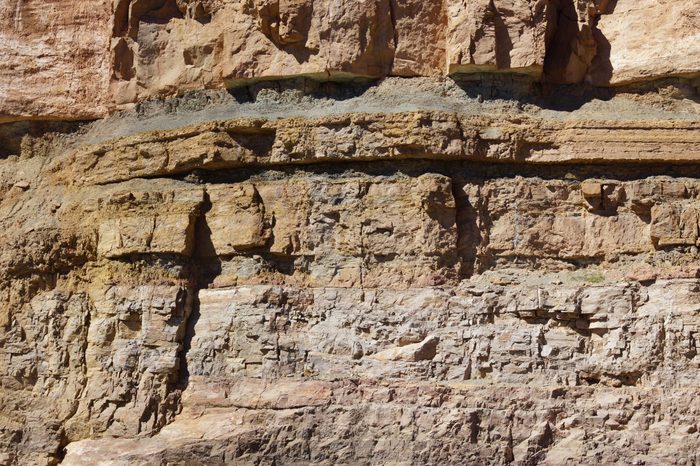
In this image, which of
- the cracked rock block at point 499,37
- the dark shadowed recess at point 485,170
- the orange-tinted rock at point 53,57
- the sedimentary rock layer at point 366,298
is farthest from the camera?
the orange-tinted rock at point 53,57

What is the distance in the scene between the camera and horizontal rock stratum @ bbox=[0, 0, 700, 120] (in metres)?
15.1

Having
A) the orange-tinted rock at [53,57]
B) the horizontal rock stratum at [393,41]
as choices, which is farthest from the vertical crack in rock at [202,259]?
the orange-tinted rock at [53,57]

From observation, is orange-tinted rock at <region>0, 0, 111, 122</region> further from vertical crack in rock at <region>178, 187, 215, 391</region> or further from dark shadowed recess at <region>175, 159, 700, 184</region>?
dark shadowed recess at <region>175, 159, 700, 184</region>

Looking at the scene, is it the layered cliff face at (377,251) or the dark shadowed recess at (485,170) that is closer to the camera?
the layered cliff face at (377,251)

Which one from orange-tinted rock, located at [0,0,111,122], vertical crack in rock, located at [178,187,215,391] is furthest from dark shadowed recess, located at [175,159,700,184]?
orange-tinted rock, located at [0,0,111,122]

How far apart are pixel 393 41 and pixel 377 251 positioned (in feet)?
9.01

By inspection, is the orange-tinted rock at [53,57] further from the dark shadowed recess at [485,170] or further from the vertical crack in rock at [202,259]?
the dark shadowed recess at [485,170]

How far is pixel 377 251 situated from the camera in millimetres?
14516

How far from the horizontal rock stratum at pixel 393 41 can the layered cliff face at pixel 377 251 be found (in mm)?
33

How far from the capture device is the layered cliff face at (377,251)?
13.8m

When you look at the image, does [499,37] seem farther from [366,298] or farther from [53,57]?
[53,57]

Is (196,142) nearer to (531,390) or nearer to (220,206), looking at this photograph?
(220,206)

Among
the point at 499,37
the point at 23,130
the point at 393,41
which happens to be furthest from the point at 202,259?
the point at 499,37

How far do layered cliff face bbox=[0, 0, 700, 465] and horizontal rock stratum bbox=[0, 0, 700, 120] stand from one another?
0.03 metres
